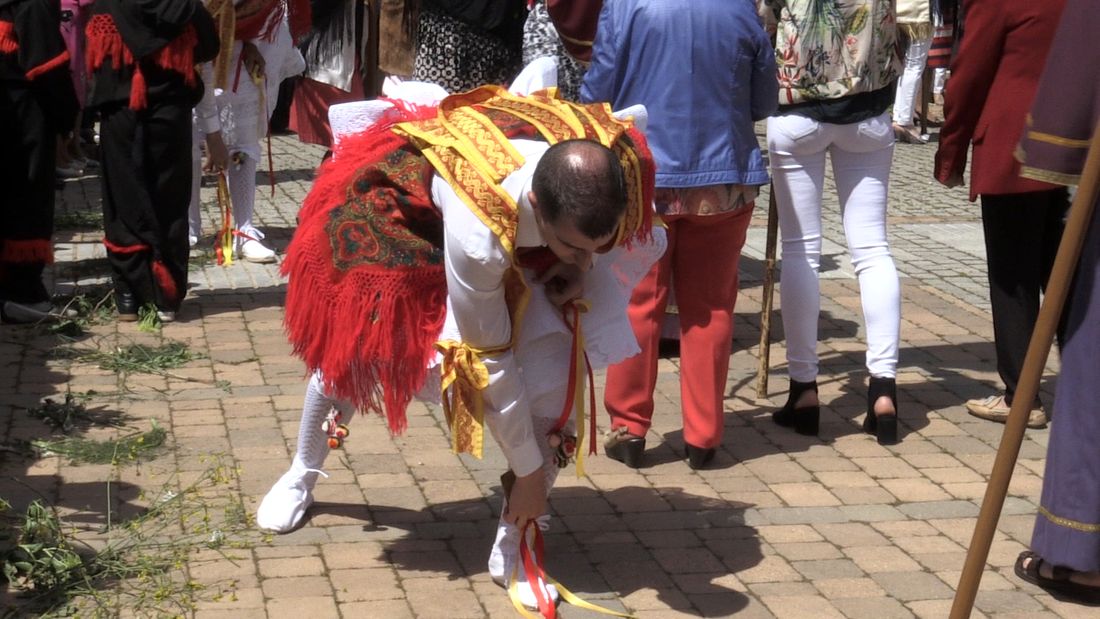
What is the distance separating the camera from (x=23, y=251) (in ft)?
22.4

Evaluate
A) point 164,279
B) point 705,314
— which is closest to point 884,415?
point 705,314

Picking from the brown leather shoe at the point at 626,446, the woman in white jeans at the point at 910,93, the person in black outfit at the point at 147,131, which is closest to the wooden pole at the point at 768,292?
the brown leather shoe at the point at 626,446

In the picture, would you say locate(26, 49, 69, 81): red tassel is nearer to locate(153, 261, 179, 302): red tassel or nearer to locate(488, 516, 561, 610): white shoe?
locate(153, 261, 179, 302): red tassel

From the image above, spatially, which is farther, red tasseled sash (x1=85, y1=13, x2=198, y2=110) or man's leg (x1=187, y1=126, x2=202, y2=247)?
man's leg (x1=187, y1=126, x2=202, y2=247)

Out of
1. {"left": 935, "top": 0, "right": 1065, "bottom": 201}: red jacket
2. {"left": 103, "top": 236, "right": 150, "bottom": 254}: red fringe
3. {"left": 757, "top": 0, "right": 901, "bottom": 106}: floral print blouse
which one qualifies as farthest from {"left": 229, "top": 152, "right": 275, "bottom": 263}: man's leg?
{"left": 935, "top": 0, "right": 1065, "bottom": 201}: red jacket

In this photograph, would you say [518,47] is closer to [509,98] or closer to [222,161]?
[222,161]

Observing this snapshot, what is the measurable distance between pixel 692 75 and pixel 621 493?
1431mm

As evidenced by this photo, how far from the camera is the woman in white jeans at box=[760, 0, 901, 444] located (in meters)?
5.32

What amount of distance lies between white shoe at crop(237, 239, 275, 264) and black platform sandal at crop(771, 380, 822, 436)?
3.56 meters

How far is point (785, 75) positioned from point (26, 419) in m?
3.09

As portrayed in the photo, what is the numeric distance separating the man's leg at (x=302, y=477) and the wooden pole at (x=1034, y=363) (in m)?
1.88

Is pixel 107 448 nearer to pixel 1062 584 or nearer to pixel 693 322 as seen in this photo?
pixel 693 322

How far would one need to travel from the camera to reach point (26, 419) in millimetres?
5453

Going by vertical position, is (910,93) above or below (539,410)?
below
